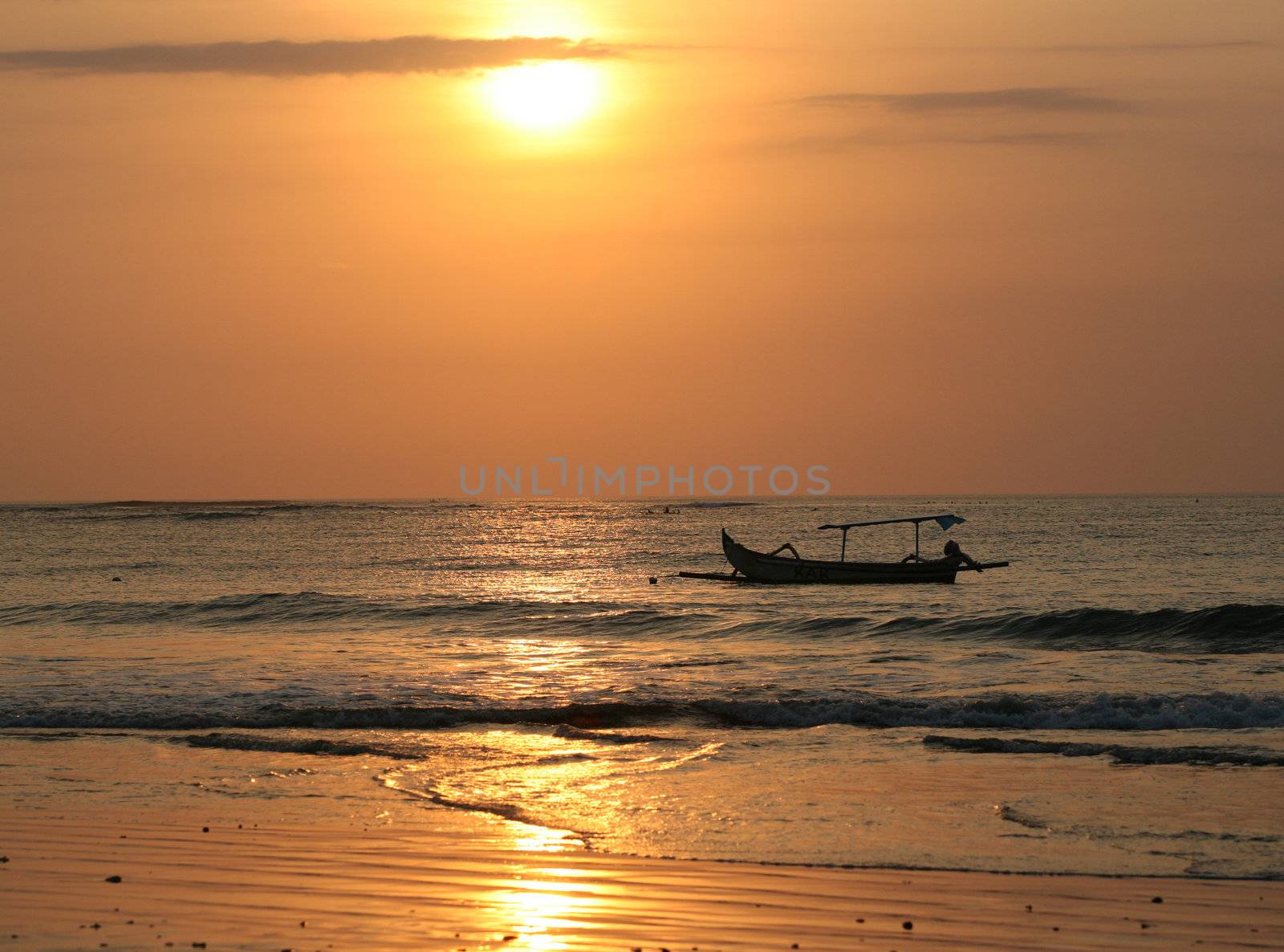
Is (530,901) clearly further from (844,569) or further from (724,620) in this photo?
(844,569)

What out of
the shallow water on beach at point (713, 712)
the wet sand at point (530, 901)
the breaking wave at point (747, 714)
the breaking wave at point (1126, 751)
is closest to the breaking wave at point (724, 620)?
the shallow water on beach at point (713, 712)

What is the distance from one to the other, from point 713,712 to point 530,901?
1079 cm

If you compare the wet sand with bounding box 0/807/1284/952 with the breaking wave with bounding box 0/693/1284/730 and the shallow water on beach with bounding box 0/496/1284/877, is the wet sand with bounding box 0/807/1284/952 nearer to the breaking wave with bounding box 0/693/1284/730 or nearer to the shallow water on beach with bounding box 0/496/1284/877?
the shallow water on beach with bounding box 0/496/1284/877

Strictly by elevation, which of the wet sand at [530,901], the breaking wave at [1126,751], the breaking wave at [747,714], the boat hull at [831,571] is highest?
the boat hull at [831,571]

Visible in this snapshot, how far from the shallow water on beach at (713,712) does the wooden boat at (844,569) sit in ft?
4.33

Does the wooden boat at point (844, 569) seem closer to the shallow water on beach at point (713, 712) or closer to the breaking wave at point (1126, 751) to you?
the shallow water on beach at point (713, 712)

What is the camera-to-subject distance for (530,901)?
9219mm

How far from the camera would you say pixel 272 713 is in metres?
19.8

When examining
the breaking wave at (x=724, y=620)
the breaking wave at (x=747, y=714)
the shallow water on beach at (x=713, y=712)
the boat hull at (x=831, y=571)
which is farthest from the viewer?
the boat hull at (x=831, y=571)

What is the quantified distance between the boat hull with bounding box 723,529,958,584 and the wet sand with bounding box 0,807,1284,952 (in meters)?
37.1

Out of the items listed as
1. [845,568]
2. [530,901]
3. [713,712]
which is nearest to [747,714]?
[713,712]

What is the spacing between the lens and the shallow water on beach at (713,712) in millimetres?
12000

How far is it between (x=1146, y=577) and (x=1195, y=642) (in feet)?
73.4

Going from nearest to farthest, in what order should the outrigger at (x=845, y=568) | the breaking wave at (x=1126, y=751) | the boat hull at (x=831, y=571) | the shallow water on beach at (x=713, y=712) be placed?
the shallow water on beach at (x=713, y=712), the breaking wave at (x=1126, y=751), the outrigger at (x=845, y=568), the boat hull at (x=831, y=571)
